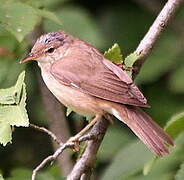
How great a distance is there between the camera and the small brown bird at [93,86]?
4035 mm

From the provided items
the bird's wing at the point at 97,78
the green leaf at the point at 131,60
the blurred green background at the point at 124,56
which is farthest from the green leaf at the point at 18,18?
the green leaf at the point at 131,60

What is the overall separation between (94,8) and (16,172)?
10.1ft

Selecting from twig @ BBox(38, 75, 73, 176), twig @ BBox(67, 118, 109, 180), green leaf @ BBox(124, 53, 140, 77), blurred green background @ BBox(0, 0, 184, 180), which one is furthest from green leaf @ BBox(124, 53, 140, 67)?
twig @ BBox(38, 75, 73, 176)

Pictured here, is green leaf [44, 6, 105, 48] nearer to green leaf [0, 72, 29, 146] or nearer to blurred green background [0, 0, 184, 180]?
blurred green background [0, 0, 184, 180]

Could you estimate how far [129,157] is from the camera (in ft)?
17.2

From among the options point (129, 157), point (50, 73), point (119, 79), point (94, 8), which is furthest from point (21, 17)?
point (94, 8)

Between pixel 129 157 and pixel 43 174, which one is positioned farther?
pixel 129 157

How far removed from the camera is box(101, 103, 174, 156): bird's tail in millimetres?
3893

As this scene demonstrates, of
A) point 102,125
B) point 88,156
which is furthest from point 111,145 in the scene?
point 88,156

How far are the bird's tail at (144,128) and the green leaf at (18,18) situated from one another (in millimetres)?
828

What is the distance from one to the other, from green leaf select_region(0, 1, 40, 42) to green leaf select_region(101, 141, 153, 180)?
4.54 feet

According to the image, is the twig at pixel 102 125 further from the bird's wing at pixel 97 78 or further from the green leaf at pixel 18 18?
the green leaf at pixel 18 18

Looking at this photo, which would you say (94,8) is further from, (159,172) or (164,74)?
(159,172)

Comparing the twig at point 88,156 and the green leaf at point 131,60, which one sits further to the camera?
the green leaf at point 131,60
